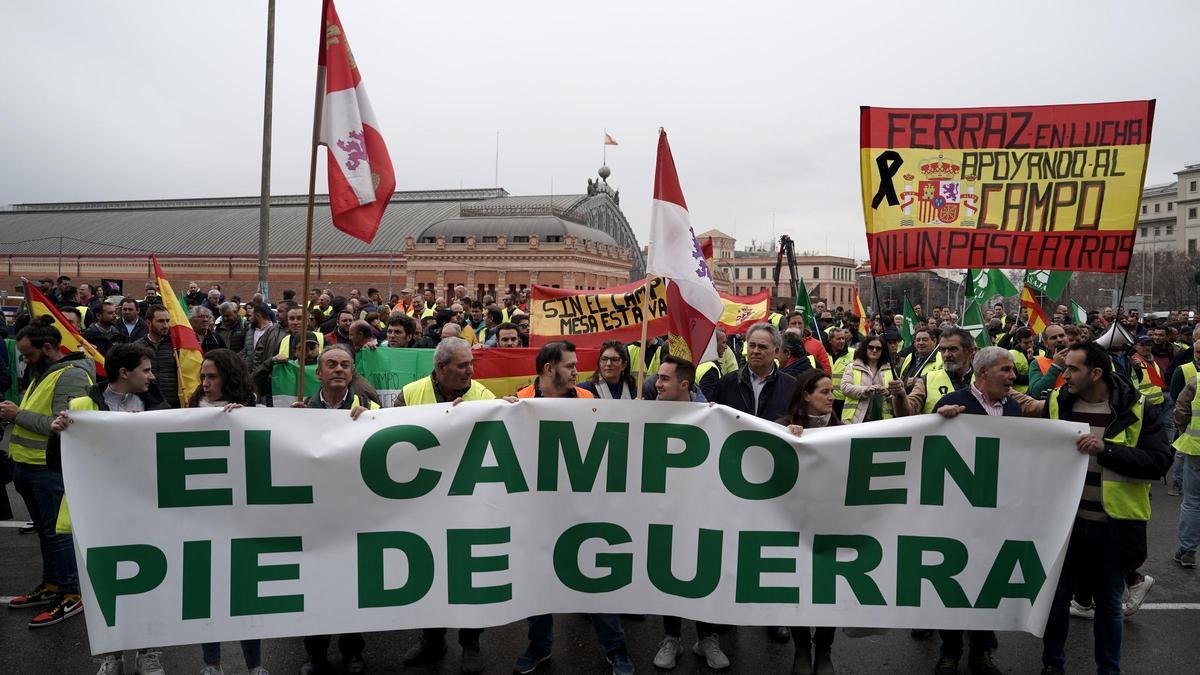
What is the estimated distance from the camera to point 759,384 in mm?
5754

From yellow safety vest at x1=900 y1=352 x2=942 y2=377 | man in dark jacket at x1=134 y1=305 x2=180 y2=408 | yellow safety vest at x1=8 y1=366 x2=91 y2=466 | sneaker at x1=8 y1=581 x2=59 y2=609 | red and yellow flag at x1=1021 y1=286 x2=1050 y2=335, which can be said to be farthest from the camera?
red and yellow flag at x1=1021 y1=286 x2=1050 y2=335

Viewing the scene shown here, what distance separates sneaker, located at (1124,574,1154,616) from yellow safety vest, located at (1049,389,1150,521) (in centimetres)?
179

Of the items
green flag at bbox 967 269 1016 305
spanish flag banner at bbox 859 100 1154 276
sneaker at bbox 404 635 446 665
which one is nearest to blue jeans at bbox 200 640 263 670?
sneaker at bbox 404 635 446 665

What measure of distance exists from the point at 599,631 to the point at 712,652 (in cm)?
72

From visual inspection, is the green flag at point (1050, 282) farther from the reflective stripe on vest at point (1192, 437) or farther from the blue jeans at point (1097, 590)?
the blue jeans at point (1097, 590)

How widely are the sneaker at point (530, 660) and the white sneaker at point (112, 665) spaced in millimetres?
2163

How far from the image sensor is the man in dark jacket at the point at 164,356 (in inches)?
313

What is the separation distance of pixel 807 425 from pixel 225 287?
5762cm

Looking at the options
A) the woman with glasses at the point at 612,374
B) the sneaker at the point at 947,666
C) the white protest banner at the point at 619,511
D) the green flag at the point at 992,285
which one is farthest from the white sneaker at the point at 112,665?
the green flag at the point at 992,285

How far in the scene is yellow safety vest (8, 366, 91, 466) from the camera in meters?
5.25

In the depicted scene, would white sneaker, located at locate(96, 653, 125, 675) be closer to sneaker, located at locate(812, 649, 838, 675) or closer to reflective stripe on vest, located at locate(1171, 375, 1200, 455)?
sneaker, located at locate(812, 649, 838, 675)

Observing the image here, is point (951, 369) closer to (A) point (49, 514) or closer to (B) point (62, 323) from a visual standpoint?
(A) point (49, 514)

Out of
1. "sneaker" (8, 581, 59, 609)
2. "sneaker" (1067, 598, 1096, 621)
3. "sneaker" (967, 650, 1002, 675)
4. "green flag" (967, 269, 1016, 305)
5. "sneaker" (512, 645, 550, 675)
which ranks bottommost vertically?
"sneaker" (8, 581, 59, 609)

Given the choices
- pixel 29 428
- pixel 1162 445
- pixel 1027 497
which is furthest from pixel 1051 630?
pixel 29 428
